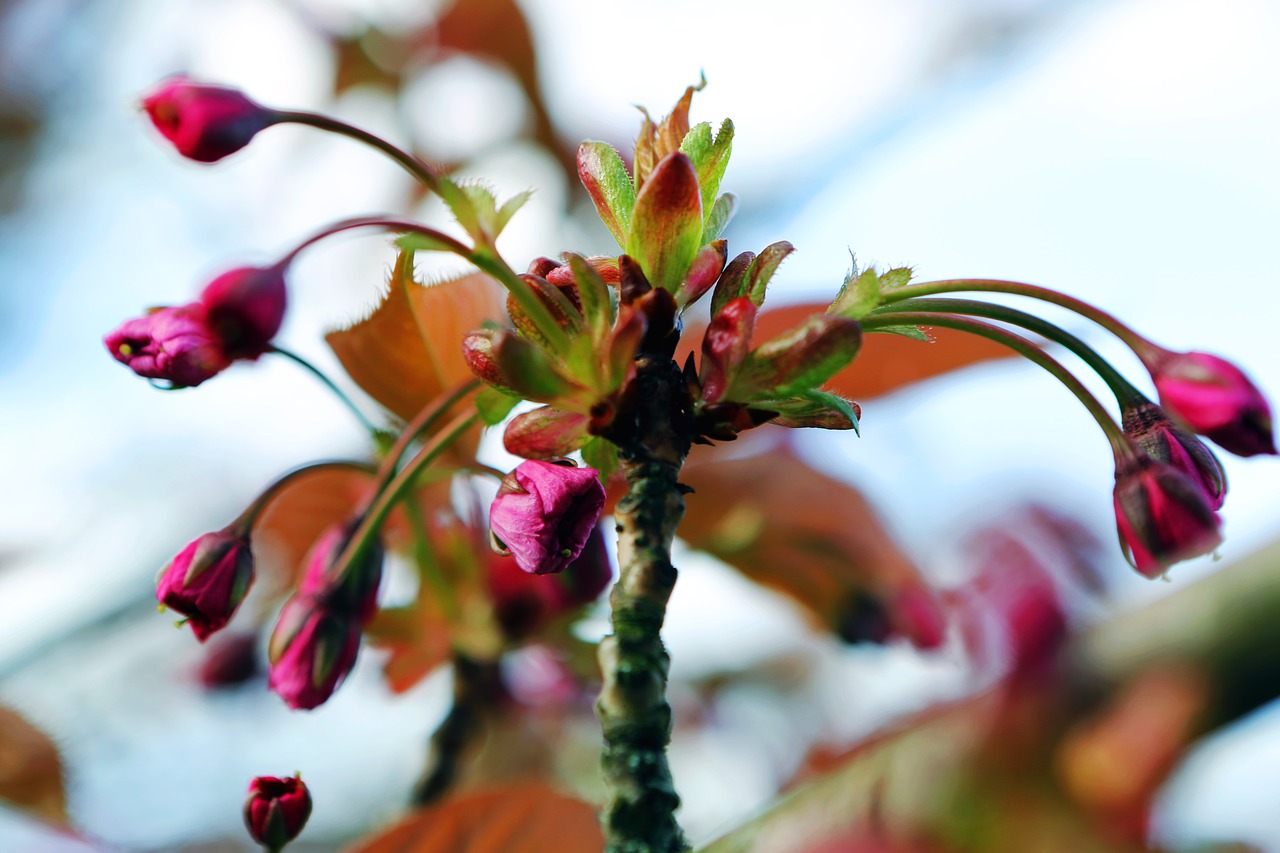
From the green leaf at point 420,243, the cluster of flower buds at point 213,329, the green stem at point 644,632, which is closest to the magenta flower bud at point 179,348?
the cluster of flower buds at point 213,329

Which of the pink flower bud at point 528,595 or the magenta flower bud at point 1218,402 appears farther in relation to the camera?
the pink flower bud at point 528,595

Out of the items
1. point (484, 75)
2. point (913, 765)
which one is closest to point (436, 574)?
point (913, 765)

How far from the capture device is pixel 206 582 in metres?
0.68

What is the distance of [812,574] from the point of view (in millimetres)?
1127

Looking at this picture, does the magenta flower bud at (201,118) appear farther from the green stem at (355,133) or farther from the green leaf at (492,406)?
the green leaf at (492,406)

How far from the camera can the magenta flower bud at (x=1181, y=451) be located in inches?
24.0

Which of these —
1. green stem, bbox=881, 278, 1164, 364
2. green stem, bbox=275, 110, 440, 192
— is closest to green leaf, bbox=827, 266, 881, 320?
green stem, bbox=881, 278, 1164, 364

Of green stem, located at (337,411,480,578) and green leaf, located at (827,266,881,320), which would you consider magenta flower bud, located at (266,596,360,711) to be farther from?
green leaf, located at (827,266,881,320)

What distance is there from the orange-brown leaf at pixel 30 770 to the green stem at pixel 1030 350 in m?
0.84

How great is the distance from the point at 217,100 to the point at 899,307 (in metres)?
0.41

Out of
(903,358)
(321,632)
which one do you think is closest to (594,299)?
(321,632)

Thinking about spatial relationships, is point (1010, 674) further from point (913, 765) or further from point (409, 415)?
point (409, 415)

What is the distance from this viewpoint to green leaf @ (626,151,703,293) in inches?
23.6

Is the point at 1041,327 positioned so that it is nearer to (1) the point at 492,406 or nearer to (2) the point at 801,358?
(2) the point at 801,358
